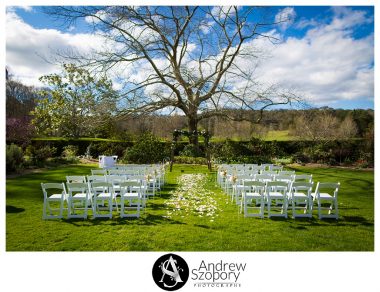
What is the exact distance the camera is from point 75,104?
15.0 metres

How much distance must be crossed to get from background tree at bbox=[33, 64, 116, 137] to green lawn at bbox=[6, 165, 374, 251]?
21.7 ft

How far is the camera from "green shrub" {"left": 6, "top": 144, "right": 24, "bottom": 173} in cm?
1202

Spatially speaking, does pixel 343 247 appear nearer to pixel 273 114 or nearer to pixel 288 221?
pixel 288 221

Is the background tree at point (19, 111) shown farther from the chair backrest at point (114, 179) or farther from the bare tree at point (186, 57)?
the chair backrest at point (114, 179)

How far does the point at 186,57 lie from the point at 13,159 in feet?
35.8

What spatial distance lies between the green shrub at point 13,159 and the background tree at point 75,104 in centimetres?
271

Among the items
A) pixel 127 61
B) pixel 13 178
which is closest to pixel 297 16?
pixel 127 61

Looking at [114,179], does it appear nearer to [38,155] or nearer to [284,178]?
[284,178]

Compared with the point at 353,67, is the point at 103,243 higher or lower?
lower
